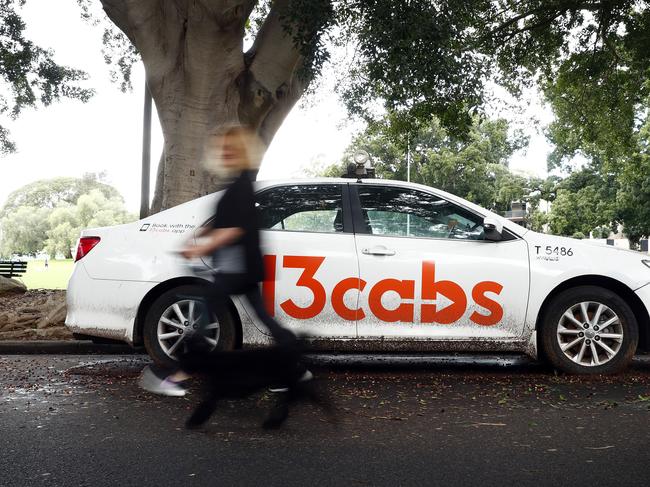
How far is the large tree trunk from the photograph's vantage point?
9570mm

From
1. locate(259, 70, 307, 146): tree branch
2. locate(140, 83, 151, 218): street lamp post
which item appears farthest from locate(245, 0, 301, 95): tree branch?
locate(140, 83, 151, 218): street lamp post

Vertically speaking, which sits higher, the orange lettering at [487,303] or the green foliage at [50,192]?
the green foliage at [50,192]

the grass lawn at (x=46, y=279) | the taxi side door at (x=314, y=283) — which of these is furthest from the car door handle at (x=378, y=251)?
the grass lawn at (x=46, y=279)

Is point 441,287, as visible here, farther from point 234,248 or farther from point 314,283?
point 234,248

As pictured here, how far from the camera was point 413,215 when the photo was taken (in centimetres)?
624

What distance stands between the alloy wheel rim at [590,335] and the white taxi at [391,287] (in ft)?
0.04

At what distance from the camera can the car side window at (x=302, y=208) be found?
6145 millimetres

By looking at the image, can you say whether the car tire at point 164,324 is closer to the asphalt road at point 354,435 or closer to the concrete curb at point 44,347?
the asphalt road at point 354,435

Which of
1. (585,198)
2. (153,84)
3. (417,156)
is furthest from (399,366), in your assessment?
(417,156)

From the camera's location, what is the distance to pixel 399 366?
6.88m

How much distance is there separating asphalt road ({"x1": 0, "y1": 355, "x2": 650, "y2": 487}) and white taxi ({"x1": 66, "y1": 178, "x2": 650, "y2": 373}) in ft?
1.31

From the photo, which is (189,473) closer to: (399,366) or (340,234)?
(340,234)

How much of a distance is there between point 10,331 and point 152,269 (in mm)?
3724

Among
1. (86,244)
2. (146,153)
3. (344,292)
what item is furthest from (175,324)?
(146,153)
